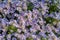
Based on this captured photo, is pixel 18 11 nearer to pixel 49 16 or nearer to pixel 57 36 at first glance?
pixel 49 16

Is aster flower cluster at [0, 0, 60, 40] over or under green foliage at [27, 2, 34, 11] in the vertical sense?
under

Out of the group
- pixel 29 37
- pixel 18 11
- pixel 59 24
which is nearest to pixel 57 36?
pixel 59 24

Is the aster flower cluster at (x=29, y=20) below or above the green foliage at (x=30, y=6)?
below

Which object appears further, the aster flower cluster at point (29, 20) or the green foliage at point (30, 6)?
the green foliage at point (30, 6)

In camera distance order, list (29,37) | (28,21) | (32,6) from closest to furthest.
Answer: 1. (29,37)
2. (28,21)
3. (32,6)

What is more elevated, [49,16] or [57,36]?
[49,16]

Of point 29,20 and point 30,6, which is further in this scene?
point 30,6

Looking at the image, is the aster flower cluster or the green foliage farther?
the green foliage

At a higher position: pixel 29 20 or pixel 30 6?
pixel 30 6
